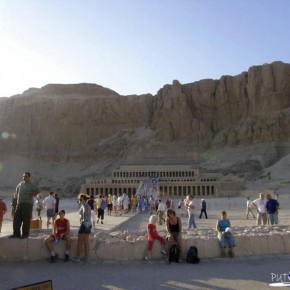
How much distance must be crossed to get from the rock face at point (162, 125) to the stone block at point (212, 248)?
5281 cm

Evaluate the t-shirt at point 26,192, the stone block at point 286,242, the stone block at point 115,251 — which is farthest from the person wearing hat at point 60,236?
the stone block at point 286,242

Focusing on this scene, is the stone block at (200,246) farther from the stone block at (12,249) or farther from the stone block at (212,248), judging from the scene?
the stone block at (12,249)

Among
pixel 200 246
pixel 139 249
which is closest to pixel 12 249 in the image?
pixel 139 249

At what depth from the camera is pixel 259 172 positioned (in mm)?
57094

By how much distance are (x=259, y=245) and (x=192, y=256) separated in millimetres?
1915

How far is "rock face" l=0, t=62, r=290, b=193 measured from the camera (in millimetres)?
70375

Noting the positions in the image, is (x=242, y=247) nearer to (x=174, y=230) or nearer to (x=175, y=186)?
(x=174, y=230)

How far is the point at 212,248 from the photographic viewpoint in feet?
32.1

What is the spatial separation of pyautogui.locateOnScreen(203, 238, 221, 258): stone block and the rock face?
173ft

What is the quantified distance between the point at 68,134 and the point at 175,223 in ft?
260

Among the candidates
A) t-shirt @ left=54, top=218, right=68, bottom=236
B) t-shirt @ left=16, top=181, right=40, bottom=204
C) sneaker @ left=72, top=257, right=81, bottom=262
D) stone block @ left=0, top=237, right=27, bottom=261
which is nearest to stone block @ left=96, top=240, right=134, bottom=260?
sneaker @ left=72, top=257, right=81, bottom=262

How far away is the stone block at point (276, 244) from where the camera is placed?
10023mm

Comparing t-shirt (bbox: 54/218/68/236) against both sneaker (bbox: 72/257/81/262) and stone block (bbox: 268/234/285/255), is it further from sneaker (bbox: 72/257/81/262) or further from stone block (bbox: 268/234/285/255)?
stone block (bbox: 268/234/285/255)

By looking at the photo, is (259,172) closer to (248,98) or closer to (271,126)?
(271,126)
